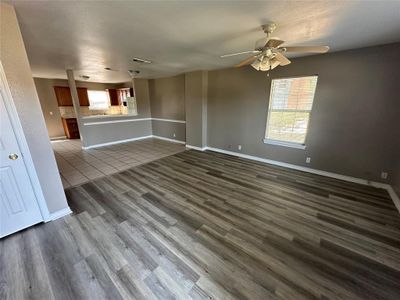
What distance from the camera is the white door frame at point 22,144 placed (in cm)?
171

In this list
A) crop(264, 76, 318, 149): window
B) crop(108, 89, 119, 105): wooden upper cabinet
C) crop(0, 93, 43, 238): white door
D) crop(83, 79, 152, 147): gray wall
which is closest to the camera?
crop(0, 93, 43, 238): white door

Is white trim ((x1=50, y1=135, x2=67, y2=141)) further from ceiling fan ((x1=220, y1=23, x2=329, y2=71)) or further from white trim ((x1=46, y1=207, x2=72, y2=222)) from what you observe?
ceiling fan ((x1=220, y1=23, x2=329, y2=71))

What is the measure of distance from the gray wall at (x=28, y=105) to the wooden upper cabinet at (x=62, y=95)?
626 centimetres

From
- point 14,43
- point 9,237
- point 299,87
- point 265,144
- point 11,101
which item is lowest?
point 9,237

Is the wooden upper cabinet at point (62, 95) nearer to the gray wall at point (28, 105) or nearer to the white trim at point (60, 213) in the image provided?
the gray wall at point (28, 105)

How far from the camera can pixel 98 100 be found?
8617 mm

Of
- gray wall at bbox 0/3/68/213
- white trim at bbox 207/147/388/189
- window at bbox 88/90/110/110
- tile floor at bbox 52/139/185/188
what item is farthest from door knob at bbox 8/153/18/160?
window at bbox 88/90/110/110

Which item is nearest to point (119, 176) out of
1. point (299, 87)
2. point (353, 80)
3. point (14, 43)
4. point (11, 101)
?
point (11, 101)

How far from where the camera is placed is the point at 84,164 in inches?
165

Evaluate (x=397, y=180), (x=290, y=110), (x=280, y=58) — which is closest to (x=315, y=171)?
(x=397, y=180)

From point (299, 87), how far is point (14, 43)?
459 centimetres

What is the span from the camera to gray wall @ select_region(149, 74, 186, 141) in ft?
19.8

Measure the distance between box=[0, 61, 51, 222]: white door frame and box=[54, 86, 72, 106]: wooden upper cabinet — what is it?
635 cm

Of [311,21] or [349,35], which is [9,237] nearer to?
[311,21]
